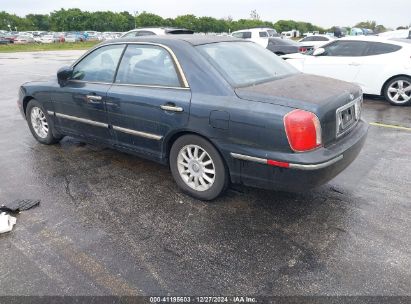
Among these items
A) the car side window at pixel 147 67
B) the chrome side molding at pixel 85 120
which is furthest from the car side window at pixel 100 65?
the chrome side molding at pixel 85 120

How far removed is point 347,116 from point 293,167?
3.12 feet

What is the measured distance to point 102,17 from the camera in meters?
94.4

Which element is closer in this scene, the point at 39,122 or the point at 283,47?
the point at 39,122

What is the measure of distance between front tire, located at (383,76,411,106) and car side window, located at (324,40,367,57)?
101 cm

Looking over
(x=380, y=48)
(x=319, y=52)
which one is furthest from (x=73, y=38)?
(x=380, y=48)

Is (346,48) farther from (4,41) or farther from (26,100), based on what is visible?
(4,41)

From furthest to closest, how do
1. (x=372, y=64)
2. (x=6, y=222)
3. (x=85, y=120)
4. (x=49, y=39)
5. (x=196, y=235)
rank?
(x=49, y=39), (x=372, y=64), (x=85, y=120), (x=6, y=222), (x=196, y=235)

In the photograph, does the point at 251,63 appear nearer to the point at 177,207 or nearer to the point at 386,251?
the point at 177,207

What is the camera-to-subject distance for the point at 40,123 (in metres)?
5.59

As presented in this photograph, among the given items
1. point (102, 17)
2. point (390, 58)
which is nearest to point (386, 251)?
point (390, 58)

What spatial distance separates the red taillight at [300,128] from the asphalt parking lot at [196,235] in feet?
2.57

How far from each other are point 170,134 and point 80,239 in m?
1.31

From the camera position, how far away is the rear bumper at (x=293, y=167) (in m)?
3.05

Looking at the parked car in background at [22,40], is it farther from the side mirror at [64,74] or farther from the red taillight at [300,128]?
the red taillight at [300,128]
